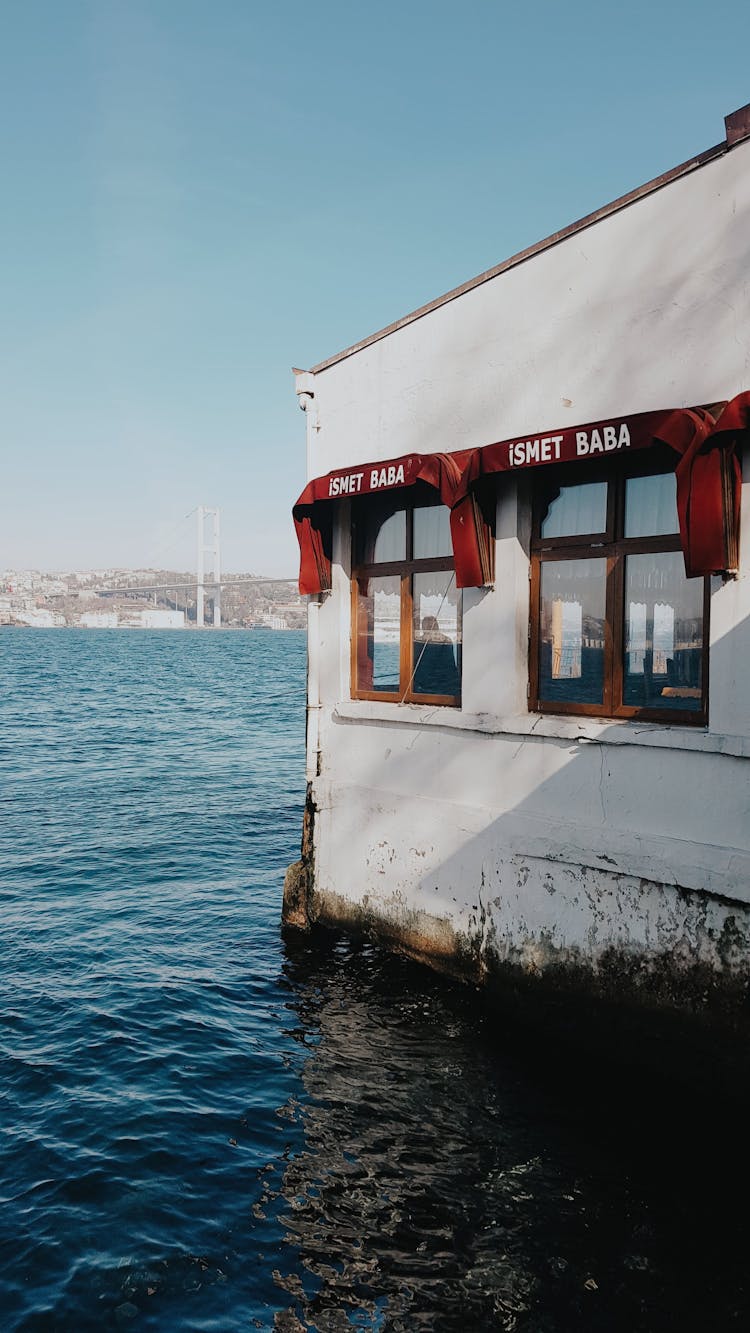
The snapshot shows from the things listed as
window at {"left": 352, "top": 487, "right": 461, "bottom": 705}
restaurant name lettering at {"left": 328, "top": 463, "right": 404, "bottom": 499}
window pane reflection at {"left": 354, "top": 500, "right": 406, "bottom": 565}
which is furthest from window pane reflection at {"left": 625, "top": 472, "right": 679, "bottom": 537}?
window pane reflection at {"left": 354, "top": 500, "right": 406, "bottom": 565}

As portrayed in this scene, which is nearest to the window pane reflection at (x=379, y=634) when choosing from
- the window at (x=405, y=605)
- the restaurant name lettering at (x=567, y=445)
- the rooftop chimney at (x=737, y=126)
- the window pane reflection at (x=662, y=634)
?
the window at (x=405, y=605)

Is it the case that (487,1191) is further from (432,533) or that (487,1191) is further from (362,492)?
(362,492)

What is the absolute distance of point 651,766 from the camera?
629cm

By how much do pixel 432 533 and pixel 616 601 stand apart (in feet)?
7.19

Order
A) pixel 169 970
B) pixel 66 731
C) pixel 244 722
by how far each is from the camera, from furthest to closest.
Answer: pixel 244 722
pixel 66 731
pixel 169 970

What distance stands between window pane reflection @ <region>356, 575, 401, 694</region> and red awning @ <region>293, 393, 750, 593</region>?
0.59 m

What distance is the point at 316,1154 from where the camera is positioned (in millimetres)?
6039

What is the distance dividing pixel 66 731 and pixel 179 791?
12.9 metres

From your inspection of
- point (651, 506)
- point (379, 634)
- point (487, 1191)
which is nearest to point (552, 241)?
point (651, 506)

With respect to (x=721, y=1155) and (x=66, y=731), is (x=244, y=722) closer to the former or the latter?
(x=66, y=731)

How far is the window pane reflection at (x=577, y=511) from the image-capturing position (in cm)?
696

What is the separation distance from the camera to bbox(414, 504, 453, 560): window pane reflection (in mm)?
8320

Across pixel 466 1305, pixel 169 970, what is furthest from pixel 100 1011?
pixel 466 1305

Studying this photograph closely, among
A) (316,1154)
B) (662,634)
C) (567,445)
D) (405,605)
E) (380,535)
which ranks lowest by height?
(316,1154)
